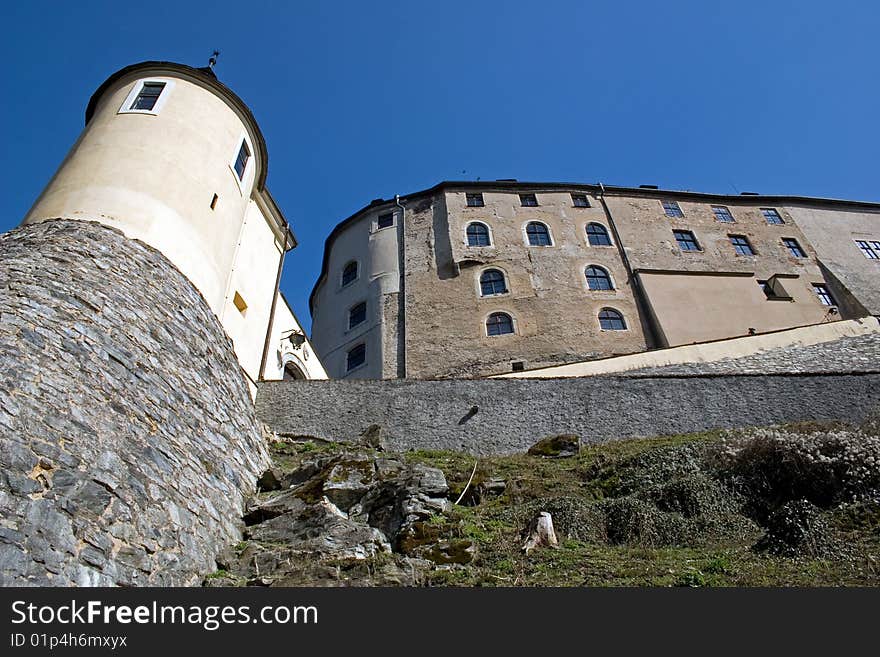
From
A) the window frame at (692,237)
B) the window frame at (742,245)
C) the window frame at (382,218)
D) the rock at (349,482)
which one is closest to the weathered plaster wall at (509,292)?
the window frame at (382,218)

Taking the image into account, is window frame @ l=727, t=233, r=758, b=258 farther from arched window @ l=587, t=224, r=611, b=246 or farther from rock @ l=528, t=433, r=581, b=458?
rock @ l=528, t=433, r=581, b=458

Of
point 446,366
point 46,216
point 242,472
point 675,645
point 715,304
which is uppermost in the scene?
point 715,304

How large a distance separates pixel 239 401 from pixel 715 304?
18360mm

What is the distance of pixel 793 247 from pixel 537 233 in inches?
445

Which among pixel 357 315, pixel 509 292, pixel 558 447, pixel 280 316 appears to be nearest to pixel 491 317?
pixel 509 292

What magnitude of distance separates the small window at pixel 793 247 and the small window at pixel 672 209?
4564mm

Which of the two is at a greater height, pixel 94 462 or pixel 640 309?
pixel 640 309

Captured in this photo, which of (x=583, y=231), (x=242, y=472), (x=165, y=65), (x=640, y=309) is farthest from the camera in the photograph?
(x=583, y=231)

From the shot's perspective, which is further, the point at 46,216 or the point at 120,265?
the point at 46,216

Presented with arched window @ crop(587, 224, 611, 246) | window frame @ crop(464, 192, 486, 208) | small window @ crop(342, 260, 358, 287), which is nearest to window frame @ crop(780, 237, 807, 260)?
arched window @ crop(587, 224, 611, 246)

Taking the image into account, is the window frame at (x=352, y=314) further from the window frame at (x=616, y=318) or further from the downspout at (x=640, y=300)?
the downspout at (x=640, y=300)

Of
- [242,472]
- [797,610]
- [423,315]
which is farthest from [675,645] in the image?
[423,315]

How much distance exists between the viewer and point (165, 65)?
15305 mm

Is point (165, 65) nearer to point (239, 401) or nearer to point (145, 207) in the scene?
point (145, 207)
